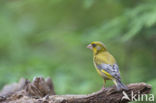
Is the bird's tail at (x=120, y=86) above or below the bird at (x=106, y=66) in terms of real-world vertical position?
below

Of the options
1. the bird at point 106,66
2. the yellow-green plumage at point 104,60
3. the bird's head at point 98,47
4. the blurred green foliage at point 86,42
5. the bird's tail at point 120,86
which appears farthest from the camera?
the blurred green foliage at point 86,42

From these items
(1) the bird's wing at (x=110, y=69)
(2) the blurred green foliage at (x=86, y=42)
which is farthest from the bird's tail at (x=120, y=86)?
(2) the blurred green foliage at (x=86, y=42)

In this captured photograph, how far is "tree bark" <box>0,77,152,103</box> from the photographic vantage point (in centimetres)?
500

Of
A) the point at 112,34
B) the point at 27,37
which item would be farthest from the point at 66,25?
the point at 112,34

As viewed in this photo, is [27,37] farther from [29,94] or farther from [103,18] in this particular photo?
[29,94]

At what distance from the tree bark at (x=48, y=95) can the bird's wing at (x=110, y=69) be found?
271mm

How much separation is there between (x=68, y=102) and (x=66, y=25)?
20.7 feet

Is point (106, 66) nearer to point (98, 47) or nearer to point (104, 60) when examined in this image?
point (104, 60)

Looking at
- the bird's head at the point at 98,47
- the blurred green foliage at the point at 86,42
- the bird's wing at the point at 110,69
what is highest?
the blurred green foliage at the point at 86,42

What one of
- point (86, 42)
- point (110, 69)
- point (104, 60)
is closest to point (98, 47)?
point (104, 60)

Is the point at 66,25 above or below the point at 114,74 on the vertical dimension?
above

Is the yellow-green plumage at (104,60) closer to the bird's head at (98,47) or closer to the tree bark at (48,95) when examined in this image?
the bird's head at (98,47)

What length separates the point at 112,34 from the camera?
272 inches

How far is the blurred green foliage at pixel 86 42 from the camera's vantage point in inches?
273
